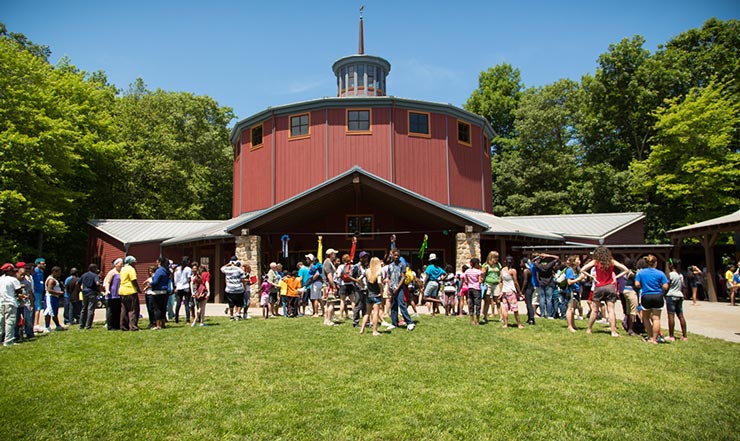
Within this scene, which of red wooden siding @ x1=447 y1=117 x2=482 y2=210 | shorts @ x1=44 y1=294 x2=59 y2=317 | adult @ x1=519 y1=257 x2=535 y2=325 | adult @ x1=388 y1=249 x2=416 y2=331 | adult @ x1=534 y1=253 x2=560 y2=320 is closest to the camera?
adult @ x1=388 y1=249 x2=416 y2=331

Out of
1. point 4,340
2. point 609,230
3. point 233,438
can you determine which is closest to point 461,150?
point 609,230

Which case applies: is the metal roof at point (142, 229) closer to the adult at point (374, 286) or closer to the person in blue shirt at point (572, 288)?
the adult at point (374, 286)

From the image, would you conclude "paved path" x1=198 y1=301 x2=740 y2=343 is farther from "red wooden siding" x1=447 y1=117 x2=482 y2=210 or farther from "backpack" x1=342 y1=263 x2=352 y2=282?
"red wooden siding" x1=447 y1=117 x2=482 y2=210

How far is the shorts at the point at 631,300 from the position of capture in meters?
9.55

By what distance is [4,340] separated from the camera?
9117mm

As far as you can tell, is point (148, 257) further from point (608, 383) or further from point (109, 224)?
point (608, 383)

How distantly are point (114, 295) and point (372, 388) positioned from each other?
7570 mm

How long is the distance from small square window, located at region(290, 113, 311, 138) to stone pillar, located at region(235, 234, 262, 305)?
7.17 metres

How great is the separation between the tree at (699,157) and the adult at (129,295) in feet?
94.6

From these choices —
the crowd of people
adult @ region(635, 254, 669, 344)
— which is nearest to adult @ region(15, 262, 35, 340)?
the crowd of people

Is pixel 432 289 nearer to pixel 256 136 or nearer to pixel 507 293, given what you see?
pixel 507 293

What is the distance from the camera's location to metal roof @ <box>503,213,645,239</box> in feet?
80.7

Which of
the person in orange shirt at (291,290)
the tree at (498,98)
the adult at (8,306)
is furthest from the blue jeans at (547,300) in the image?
the tree at (498,98)

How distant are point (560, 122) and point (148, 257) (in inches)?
1154
